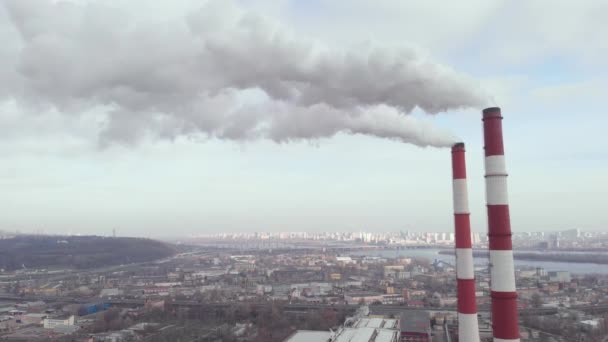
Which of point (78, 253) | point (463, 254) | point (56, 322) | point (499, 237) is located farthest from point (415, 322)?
point (78, 253)

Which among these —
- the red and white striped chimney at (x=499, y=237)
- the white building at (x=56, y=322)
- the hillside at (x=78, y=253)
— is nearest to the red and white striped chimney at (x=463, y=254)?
the red and white striped chimney at (x=499, y=237)

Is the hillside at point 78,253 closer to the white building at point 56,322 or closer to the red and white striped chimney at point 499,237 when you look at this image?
the white building at point 56,322

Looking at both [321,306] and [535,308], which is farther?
[321,306]

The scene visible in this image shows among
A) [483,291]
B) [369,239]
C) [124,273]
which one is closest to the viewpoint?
[483,291]

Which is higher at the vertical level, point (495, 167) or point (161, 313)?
point (495, 167)

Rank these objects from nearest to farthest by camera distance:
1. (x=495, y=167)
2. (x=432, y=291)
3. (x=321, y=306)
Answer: (x=495, y=167), (x=321, y=306), (x=432, y=291)

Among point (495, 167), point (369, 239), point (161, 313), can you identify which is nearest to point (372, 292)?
point (161, 313)

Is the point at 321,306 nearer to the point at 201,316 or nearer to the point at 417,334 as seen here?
the point at 201,316
